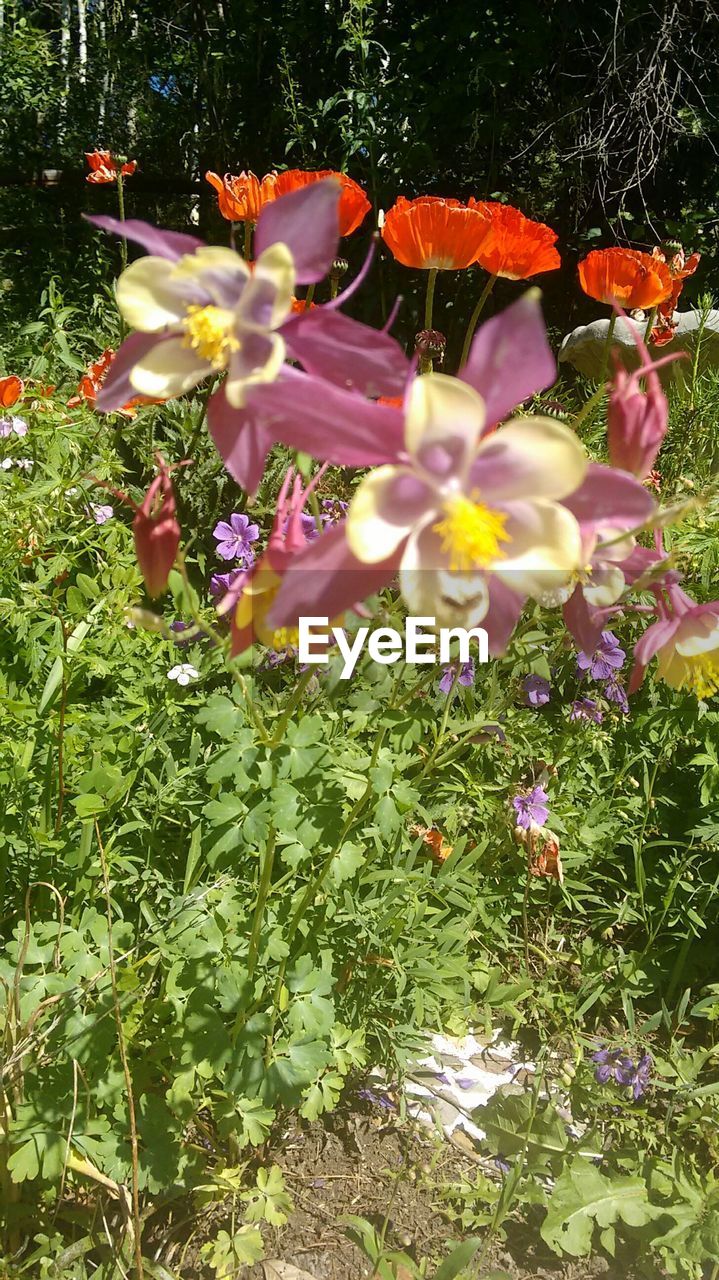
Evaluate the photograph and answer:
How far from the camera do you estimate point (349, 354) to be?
0.64m

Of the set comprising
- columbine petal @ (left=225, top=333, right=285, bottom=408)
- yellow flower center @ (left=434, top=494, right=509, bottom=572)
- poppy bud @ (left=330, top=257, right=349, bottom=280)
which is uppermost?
columbine petal @ (left=225, top=333, right=285, bottom=408)

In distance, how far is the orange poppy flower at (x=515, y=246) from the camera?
171 cm

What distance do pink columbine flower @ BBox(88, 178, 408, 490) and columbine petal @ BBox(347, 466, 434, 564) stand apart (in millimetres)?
70

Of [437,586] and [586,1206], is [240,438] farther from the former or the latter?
[586,1206]

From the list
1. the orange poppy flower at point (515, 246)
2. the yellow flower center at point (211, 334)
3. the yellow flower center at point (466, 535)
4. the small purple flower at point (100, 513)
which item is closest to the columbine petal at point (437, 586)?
the yellow flower center at point (466, 535)

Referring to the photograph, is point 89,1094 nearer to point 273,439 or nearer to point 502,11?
point 273,439

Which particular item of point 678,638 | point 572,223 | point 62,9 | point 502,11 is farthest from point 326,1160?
point 62,9

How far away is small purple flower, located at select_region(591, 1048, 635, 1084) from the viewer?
1.78 metres

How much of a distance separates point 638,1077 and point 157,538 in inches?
61.4

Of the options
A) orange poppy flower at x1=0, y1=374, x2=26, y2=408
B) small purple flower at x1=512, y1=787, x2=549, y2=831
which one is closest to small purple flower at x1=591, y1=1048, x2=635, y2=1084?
small purple flower at x1=512, y1=787, x2=549, y2=831

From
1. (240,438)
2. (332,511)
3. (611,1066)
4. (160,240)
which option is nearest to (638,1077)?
(611,1066)

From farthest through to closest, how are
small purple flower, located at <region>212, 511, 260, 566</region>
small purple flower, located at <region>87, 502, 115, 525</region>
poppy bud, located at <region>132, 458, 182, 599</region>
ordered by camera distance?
small purple flower, located at <region>87, 502, 115, 525</region> → small purple flower, located at <region>212, 511, 260, 566</region> → poppy bud, located at <region>132, 458, 182, 599</region>

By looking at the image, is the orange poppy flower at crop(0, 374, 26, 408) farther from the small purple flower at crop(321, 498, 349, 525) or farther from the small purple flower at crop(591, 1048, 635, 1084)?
the small purple flower at crop(591, 1048, 635, 1084)

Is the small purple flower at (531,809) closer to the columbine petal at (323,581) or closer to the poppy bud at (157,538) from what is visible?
the poppy bud at (157,538)
